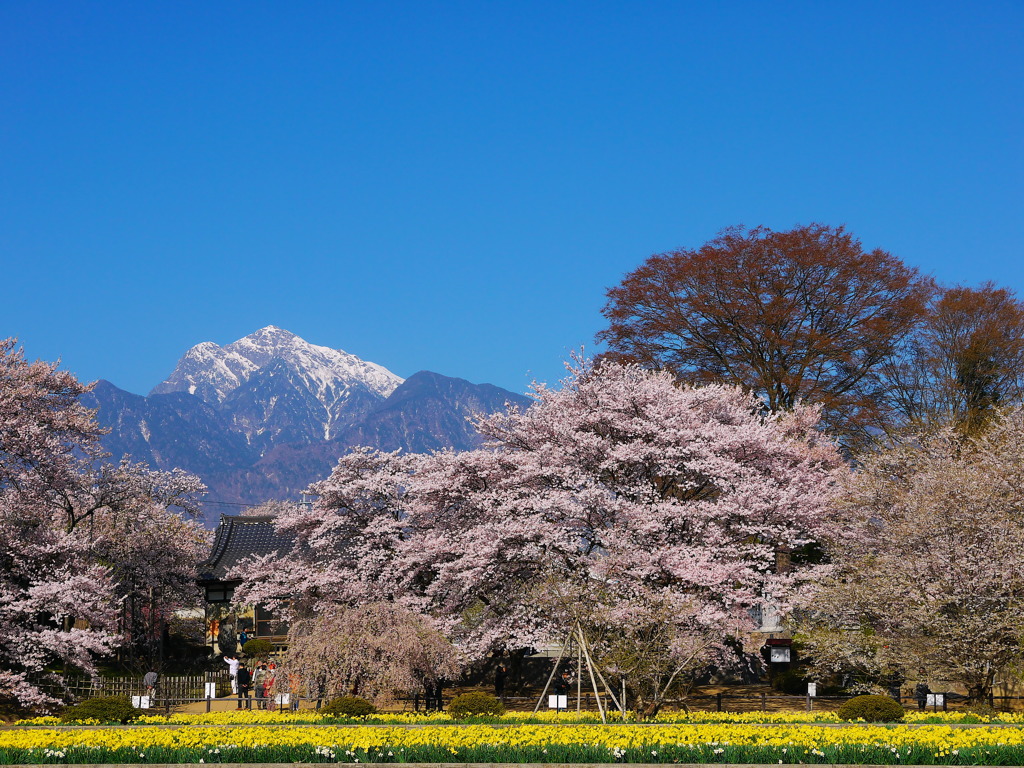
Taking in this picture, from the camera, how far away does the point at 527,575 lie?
3183 centimetres

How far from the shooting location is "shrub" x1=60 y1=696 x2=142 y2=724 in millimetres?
23750

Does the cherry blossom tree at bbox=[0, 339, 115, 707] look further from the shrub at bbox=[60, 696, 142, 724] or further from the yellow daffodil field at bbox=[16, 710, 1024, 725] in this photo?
the shrub at bbox=[60, 696, 142, 724]

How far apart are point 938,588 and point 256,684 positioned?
2181 centimetres

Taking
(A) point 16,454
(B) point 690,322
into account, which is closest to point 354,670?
(A) point 16,454

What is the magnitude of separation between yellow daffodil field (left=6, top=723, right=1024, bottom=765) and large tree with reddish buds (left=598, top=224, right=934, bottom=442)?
2925 cm

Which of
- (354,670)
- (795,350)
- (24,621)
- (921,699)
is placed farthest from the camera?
(795,350)

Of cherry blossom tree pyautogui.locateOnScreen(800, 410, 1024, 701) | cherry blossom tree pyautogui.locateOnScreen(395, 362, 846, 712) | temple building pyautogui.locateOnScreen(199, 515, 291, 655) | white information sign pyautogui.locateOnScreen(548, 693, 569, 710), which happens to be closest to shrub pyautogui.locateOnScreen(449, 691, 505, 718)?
white information sign pyautogui.locateOnScreen(548, 693, 569, 710)

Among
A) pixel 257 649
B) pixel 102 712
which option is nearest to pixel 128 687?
pixel 257 649

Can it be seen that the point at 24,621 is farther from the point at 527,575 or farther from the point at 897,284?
the point at 897,284

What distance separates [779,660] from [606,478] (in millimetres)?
12013

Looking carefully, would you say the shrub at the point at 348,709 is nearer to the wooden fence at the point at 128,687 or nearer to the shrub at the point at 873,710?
the wooden fence at the point at 128,687

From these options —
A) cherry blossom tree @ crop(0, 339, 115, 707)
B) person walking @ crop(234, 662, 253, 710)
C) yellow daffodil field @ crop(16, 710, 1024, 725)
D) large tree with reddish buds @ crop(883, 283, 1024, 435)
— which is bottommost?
person walking @ crop(234, 662, 253, 710)

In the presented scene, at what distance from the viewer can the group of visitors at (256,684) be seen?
3231 cm

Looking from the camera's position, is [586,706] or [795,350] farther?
[795,350]
